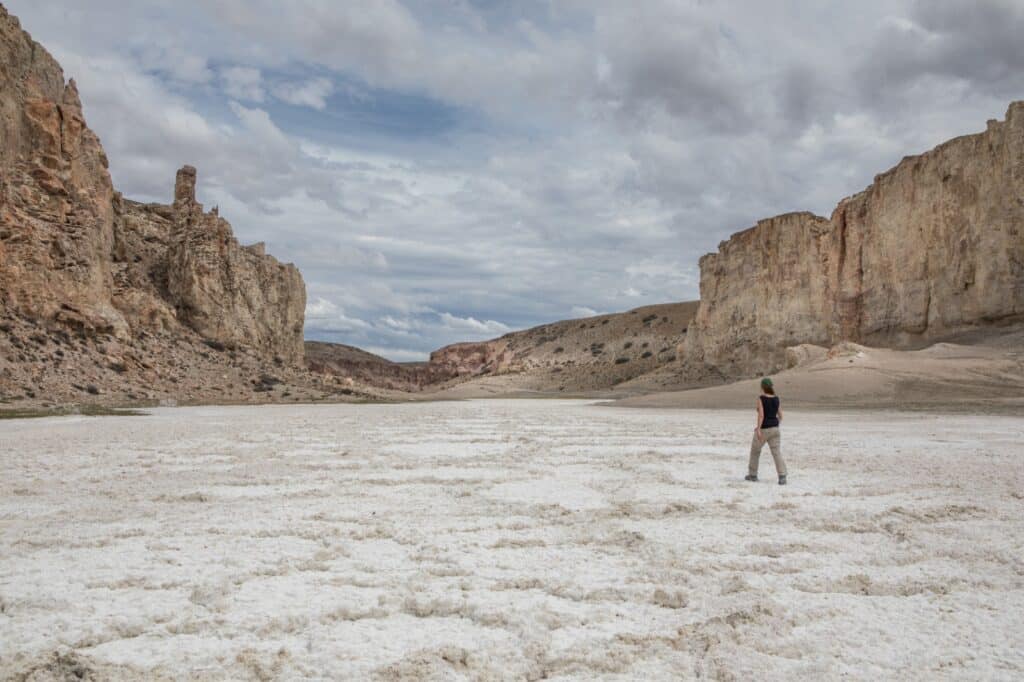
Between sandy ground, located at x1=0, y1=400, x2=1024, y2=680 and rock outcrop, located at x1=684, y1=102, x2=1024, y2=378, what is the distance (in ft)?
86.2

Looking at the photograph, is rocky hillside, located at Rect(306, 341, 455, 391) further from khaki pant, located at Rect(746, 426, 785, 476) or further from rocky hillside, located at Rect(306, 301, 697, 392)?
khaki pant, located at Rect(746, 426, 785, 476)

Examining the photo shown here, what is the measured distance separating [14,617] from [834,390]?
26.0 metres

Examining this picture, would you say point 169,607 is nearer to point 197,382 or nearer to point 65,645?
point 65,645

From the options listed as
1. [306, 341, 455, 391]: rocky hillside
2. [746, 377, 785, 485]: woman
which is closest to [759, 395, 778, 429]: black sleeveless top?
[746, 377, 785, 485]: woman

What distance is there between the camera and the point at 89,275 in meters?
28.2

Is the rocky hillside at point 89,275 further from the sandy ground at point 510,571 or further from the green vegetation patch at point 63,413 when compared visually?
the sandy ground at point 510,571

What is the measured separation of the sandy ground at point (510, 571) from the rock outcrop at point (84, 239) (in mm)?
21849

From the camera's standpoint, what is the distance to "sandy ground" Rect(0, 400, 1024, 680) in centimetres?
292

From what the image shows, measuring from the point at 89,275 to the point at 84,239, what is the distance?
1508mm

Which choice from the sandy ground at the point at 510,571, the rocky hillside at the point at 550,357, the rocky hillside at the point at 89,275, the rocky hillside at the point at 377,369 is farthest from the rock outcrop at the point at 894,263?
the rocky hillside at the point at 377,369

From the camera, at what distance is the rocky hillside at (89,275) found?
989 inches

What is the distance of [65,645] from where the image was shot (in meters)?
3.00

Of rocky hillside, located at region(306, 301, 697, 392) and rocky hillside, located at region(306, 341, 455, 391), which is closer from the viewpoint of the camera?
rocky hillside, located at region(306, 301, 697, 392)

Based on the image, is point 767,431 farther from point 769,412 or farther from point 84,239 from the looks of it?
point 84,239
